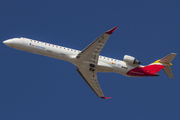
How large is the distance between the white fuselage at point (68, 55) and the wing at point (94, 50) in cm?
109

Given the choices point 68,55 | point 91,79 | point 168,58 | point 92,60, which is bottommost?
point 91,79

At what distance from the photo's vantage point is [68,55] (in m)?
43.6

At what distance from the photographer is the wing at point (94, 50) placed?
39369mm

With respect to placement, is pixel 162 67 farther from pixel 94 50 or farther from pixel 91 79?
pixel 91 79

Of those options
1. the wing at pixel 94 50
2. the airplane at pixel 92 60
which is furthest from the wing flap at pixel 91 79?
the wing at pixel 94 50

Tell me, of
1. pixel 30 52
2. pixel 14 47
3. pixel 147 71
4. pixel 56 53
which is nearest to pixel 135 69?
pixel 147 71

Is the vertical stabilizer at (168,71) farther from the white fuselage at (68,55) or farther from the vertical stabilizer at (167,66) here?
the white fuselage at (68,55)

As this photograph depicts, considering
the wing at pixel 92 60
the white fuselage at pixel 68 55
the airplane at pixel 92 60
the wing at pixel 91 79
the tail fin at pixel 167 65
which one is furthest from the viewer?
the wing at pixel 91 79

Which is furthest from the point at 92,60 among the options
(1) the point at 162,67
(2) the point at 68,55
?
(1) the point at 162,67

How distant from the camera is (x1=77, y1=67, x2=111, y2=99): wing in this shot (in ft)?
150

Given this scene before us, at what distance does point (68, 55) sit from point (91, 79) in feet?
23.1

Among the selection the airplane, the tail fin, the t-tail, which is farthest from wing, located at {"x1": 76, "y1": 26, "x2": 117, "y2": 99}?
the tail fin

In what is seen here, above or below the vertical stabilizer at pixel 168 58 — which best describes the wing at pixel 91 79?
below

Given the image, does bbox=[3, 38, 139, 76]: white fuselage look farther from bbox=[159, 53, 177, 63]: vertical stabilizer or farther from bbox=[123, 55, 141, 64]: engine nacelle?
bbox=[159, 53, 177, 63]: vertical stabilizer
